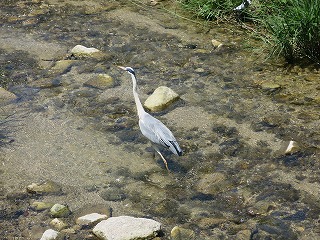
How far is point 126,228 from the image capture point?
4.36 m

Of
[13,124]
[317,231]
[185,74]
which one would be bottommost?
[13,124]

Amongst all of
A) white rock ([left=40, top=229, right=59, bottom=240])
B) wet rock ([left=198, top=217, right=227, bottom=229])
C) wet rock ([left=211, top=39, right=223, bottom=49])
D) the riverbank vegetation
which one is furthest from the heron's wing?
wet rock ([left=211, top=39, right=223, bottom=49])

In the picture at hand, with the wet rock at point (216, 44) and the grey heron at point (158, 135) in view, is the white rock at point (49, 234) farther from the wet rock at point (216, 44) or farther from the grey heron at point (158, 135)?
the wet rock at point (216, 44)

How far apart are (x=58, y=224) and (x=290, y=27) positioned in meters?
3.35

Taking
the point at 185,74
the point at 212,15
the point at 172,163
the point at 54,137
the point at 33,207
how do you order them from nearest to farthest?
the point at 33,207
the point at 172,163
the point at 54,137
the point at 185,74
the point at 212,15

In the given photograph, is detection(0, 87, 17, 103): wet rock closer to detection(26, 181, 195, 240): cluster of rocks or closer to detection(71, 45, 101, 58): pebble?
detection(71, 45, 101, 58): pebble

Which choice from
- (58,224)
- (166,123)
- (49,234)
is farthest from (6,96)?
(49,234)

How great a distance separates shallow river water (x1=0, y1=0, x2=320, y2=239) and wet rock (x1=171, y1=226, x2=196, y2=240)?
0.13 ft

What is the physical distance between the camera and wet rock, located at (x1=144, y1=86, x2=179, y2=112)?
6.24m

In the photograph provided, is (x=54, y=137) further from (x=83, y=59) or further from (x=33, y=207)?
(x=83, y=59)

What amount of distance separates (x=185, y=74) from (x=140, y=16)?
5.81ft

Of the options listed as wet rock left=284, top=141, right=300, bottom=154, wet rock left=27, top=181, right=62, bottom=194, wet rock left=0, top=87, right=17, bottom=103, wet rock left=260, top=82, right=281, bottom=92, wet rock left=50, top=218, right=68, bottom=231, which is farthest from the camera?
wet rock left=260, top=82, right=281, bottom=92

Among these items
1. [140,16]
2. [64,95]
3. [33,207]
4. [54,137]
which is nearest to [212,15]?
[140,16]

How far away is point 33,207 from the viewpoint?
4.85 meters
